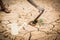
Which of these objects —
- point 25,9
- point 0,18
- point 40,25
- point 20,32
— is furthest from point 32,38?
point 25,9

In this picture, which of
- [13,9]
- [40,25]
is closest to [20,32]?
[40,25]

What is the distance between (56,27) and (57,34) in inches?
9.2

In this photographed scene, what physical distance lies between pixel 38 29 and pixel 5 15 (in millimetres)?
923

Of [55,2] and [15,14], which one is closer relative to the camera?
[15,14]

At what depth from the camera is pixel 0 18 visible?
331 centimetres

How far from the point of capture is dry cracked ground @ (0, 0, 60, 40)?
281cm

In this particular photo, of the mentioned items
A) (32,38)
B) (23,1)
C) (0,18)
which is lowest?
(32,38)

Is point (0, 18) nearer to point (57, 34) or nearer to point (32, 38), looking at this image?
point (32, 38)

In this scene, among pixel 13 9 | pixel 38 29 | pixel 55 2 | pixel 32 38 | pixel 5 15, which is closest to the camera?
pixel 32 38

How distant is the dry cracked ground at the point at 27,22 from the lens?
281 cm

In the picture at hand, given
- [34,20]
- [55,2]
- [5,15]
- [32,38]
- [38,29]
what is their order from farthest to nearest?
[55,2] → [5,15] → [34,20] → [38,29] → [32,38]

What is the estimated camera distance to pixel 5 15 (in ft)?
11.4

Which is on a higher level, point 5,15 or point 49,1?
point 49,1

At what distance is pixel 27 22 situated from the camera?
3.23 meters
